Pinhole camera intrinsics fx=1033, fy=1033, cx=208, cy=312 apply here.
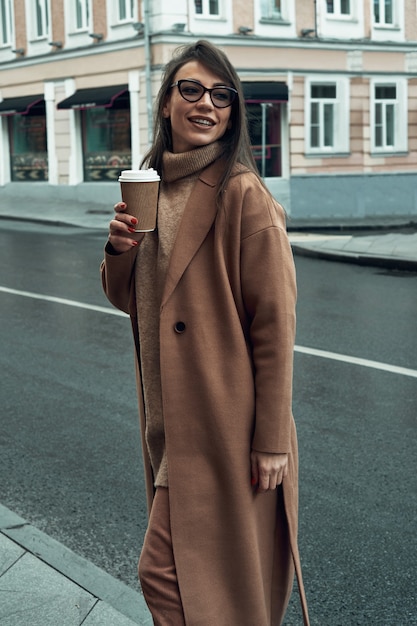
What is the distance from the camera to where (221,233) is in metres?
2.75

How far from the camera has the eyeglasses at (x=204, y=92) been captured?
2854 millimetres

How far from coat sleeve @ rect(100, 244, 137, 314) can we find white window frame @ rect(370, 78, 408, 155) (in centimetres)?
2556

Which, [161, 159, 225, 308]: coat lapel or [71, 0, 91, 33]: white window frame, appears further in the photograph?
[71, 0, 91, 33]: white window frame

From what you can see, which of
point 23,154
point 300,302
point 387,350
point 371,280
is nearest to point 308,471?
point 387,350

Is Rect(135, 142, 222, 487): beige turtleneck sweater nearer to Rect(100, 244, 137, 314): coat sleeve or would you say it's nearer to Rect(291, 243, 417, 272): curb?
Rect(100, 244, 137, 314): coat sleeve

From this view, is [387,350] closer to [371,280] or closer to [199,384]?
[371,280]

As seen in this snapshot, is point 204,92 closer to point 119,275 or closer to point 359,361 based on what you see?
point 119,275

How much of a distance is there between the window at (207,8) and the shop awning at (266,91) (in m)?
1.92

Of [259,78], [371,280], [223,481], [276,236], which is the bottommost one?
[371,280]

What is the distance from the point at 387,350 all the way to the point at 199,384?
6.32m

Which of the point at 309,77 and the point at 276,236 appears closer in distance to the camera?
the point at 276,236

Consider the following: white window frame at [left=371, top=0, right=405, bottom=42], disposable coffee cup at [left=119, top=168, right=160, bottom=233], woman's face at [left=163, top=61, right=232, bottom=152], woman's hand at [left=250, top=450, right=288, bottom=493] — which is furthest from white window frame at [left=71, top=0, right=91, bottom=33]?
woman's hand at [left=250, top=450, right=288, bottom=493]

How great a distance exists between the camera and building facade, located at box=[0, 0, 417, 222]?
25938 millimetres

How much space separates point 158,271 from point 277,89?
2398 centimetres
